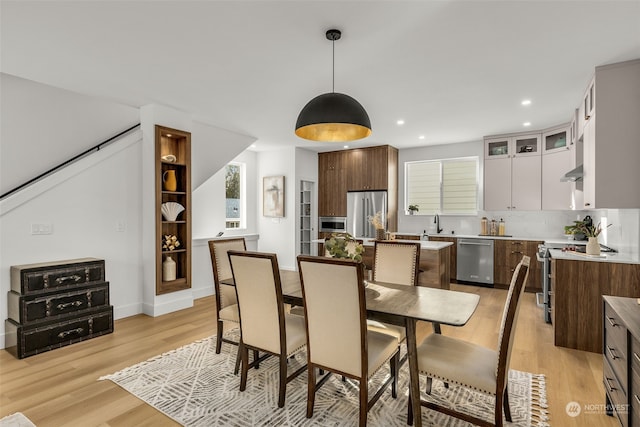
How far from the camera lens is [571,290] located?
316cm

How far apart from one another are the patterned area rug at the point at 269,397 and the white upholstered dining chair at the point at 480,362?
0.22m

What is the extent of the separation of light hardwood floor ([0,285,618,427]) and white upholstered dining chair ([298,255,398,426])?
3.44ft

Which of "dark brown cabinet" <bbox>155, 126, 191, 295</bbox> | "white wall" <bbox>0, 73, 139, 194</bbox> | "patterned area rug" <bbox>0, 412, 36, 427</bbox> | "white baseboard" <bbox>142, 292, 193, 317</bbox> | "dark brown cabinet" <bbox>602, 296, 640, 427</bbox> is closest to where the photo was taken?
"dark brown cabinet" <bbox>602, 296, 640, 427</bbox>

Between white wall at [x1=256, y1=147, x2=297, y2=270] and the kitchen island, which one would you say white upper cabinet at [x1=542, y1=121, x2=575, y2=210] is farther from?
white wall at [x1=256, y1=147, x2=297, y2=270]

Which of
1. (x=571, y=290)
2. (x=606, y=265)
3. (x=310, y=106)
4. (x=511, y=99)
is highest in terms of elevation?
(x=511, y=99)

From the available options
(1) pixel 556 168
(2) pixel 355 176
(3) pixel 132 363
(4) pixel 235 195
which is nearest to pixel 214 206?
(4) pixel 235 195

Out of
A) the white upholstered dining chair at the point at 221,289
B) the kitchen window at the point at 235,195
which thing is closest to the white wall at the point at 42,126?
the kitchen window at the point at 235,195

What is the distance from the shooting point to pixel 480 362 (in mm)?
1877

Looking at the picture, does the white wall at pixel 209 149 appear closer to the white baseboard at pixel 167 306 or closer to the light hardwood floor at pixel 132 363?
the white baseboard at pixel 167 306

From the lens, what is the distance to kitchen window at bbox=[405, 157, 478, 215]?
6.21 metres

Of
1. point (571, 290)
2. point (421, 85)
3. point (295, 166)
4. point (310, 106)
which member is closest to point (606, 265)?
point (571, 290)

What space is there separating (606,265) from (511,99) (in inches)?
79.6

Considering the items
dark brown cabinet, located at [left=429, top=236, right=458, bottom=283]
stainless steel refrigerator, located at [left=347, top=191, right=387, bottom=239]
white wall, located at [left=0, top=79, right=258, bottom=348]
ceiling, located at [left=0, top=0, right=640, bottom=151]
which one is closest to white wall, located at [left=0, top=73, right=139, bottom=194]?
white wall, located at [left=0, top=79, right=258, bottom=348]

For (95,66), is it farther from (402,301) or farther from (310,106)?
(402,301)
